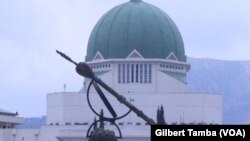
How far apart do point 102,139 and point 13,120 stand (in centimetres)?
7276

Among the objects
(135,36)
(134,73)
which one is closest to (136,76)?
(134,73)

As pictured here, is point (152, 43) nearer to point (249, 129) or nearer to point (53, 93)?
point (53, 93)

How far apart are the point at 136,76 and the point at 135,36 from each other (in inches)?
132

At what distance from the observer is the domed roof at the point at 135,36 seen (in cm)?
9756

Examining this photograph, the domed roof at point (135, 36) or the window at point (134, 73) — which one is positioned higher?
the domed roof at point (135, 36)

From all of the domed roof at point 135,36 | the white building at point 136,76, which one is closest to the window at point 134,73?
the white building at point 136,76

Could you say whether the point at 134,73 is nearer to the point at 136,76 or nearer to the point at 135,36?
the point at 136,76

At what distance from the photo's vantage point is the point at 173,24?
100125 mm

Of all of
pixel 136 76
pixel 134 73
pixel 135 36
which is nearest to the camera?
pixel 136 76

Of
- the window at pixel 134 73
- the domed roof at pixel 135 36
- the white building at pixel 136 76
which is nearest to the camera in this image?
the white building at pixel 136 76

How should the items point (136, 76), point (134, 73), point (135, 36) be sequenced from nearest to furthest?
point (136, 76) → point (134, 73) → point (135, 36)

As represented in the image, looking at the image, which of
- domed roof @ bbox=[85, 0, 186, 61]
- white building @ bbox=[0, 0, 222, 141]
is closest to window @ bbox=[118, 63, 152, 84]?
white building @ bbox=[0, 0, 222, 141]

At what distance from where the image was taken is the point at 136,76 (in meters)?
97.1

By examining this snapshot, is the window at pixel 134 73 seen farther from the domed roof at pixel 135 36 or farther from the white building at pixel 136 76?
the domed roof at pixel 135 36
